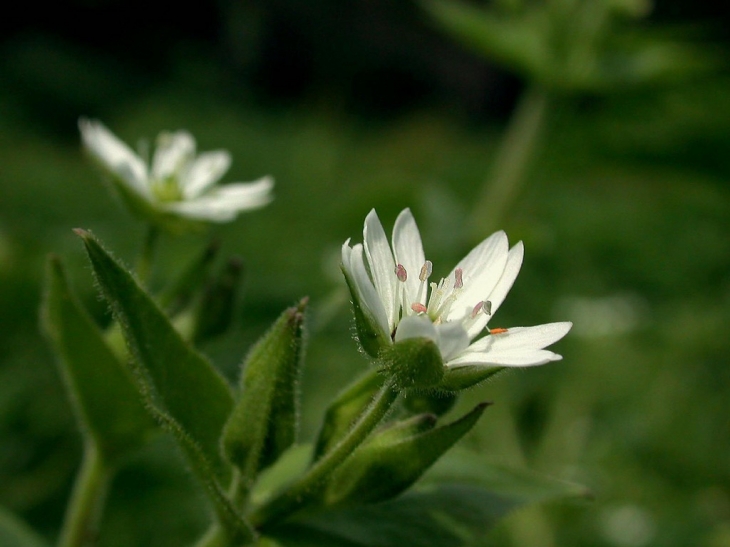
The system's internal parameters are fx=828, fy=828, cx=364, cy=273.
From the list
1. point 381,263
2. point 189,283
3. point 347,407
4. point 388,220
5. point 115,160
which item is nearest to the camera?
point 381,263

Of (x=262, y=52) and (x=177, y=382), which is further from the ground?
(x=262, y=52)

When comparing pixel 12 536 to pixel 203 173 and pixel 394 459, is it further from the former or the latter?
pixel 203 173

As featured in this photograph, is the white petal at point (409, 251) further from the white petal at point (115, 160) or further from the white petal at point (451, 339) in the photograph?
the white petal at point (115, 160)

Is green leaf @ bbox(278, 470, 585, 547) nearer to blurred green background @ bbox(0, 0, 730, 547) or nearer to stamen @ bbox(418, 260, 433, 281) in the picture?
blurred green background @ bbox(0, 0, 730, 547)

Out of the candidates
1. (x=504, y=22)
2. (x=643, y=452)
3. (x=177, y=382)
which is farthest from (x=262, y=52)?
(x=177, y=382)

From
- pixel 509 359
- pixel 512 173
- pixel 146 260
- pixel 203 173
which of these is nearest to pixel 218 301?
pixel 146 260

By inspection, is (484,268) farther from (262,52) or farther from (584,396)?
(262,52)
